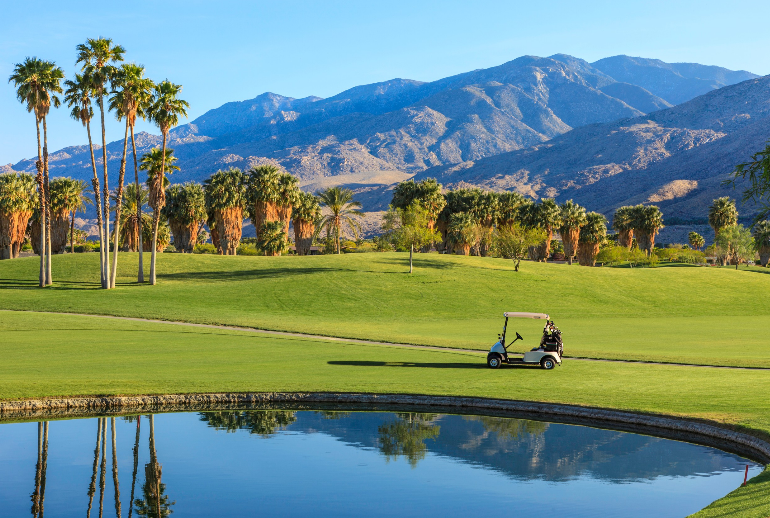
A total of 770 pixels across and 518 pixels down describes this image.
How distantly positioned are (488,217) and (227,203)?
46.6 meters

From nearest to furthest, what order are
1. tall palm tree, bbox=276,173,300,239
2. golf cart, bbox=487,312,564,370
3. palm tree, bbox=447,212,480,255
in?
→ golf cart, bbox=487,312,564,370, palm tree, bbox=447,212,480,255, tall palm tree, bbox=276,173,300,239

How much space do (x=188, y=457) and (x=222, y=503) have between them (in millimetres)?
3684

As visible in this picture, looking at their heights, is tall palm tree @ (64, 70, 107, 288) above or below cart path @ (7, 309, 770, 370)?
above

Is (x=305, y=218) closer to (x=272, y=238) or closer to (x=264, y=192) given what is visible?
(x=272, y=238)

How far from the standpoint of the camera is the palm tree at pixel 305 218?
4919 inches

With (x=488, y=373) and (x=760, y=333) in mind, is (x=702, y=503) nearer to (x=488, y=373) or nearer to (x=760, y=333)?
(x=488, y=373)

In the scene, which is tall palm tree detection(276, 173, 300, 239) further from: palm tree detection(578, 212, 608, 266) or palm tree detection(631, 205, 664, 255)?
palm tree detection(631, 205, 664, 255)

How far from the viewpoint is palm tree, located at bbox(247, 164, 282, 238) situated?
114 meters

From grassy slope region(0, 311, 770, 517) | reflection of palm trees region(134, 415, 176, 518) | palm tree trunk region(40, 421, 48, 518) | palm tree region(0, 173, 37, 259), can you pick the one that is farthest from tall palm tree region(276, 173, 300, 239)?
reflection of palm trees region(134, 415, 176, 518)

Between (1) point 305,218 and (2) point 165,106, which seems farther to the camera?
(1) point 305,218

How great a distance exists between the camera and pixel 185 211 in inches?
4498

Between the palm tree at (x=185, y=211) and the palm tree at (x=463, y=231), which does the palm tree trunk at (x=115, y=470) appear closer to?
the palm tree at (x=463, y=231)

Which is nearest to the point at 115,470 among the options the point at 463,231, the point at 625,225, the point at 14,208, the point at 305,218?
the point at 463,231

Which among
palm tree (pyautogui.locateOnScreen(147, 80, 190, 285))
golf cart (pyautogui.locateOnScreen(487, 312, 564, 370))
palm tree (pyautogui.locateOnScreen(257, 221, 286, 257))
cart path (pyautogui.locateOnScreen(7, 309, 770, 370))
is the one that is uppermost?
palm tree (pyautogui.locateOnScreen(147, 80, 190, 285))
